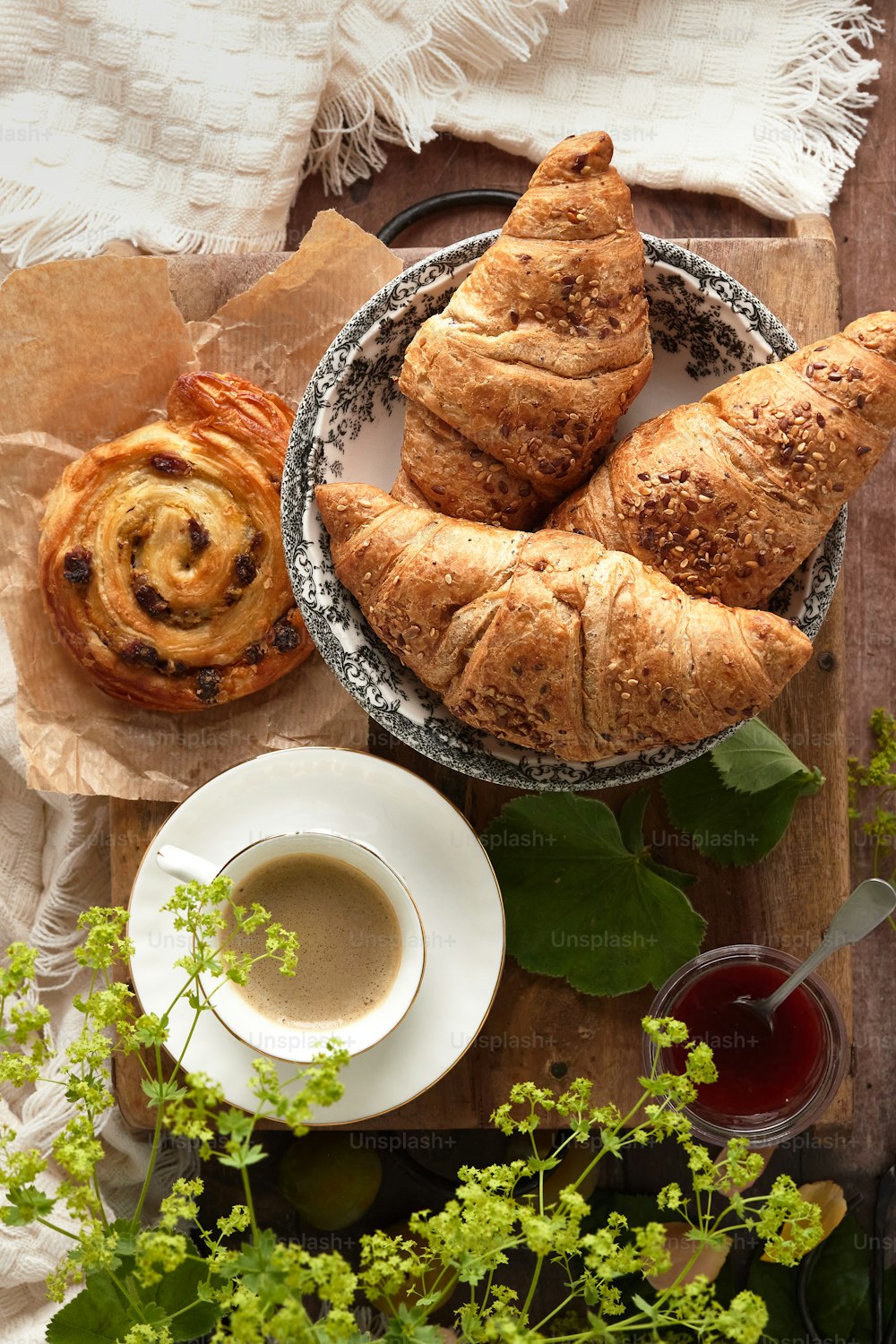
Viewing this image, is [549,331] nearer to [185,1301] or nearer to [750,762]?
[750,762]

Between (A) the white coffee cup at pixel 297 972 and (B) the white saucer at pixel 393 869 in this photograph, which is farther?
(B) the white saucer at pixel 393 869

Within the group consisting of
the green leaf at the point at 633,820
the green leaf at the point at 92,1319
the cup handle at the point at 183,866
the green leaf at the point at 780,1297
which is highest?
the green leaf at the point at 633,820

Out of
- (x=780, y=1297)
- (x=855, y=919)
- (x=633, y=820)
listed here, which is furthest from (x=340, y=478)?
(x=780, y=1297)

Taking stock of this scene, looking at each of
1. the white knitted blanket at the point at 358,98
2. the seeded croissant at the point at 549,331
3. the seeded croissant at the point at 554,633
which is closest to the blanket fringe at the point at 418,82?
the white knitted blanket at the point at 358,98

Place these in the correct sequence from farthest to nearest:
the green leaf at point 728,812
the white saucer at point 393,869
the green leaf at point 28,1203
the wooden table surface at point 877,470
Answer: the wooden table surface at point 877,470
the green leaf at point 728,812
the white saucer at point 393,869
the green leaf at point 28,1203

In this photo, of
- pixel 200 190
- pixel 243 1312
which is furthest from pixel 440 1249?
pixel 200 190

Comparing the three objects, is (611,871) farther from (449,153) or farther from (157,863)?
(449,153)

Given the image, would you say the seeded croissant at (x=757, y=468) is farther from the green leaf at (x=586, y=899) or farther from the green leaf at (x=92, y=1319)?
the green leaf at (x=92, y=1319)
